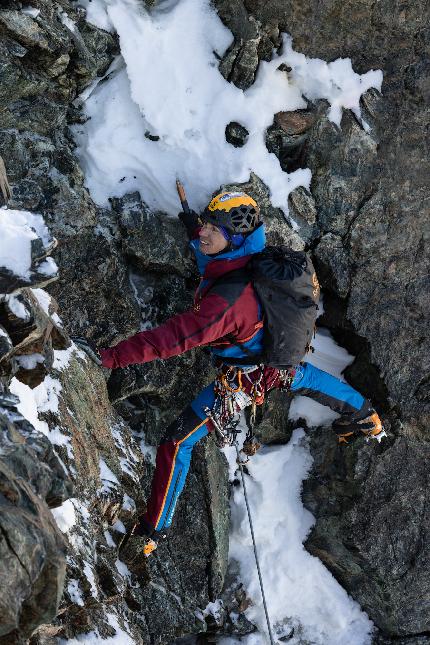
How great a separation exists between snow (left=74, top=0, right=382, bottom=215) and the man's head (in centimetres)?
139

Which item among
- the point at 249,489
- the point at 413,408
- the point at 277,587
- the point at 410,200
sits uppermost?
the point at 410,200

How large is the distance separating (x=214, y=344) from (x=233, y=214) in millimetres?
1200

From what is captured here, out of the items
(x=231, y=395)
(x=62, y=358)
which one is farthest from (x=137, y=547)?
(x=62, y=358)

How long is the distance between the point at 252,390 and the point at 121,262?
2.00m

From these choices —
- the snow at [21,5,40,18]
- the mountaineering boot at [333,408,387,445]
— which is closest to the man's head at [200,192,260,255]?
the snow at [21,5,40,18]

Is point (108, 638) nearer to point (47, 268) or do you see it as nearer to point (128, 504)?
point (128, 504)

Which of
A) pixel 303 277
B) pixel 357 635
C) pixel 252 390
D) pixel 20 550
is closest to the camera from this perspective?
pixel 20 550

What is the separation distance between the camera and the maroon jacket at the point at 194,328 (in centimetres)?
502

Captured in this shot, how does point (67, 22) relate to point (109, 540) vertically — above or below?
above

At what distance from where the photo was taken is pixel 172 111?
6914 millimetres

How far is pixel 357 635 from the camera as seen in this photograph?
8.12 metres

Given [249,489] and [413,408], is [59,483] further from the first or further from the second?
[413,408]

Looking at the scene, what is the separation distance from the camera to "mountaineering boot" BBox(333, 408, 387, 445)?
7270mm

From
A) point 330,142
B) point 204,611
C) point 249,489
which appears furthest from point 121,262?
point 204,611
